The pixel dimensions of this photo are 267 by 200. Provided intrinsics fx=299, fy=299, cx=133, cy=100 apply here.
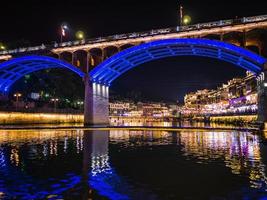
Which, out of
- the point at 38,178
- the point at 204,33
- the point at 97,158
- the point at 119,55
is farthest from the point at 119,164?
the point at 119,55

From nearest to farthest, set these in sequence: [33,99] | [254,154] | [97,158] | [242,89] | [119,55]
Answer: [97,158] → [254,154] → [119,55] → [33,99] → [242,89]

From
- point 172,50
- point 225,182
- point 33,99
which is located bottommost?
point 225,182

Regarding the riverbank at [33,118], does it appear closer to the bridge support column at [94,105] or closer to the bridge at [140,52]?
the bridge at [140,52]

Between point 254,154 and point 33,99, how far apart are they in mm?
91485

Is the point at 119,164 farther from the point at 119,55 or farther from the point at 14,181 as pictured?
the point at 119,55

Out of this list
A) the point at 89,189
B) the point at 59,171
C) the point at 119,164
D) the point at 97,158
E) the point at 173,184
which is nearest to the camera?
the point at 89,189

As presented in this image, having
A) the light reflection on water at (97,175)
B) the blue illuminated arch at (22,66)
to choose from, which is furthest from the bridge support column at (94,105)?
the light reflection on water at (97,175)

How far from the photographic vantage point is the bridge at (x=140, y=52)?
49.2 m

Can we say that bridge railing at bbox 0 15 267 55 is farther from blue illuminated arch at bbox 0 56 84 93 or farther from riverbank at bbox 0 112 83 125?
riverbank at bbox 0 112 83 125

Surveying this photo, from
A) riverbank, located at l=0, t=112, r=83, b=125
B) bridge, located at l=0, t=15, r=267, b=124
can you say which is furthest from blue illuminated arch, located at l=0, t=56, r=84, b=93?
riverbank, located at l=0, t=112, r=83, b=125

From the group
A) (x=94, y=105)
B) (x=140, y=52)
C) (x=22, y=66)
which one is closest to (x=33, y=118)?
(x=22, y=66)

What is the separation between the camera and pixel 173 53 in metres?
67.0

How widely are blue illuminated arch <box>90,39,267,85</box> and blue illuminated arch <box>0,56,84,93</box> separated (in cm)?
660

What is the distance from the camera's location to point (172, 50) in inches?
2483
